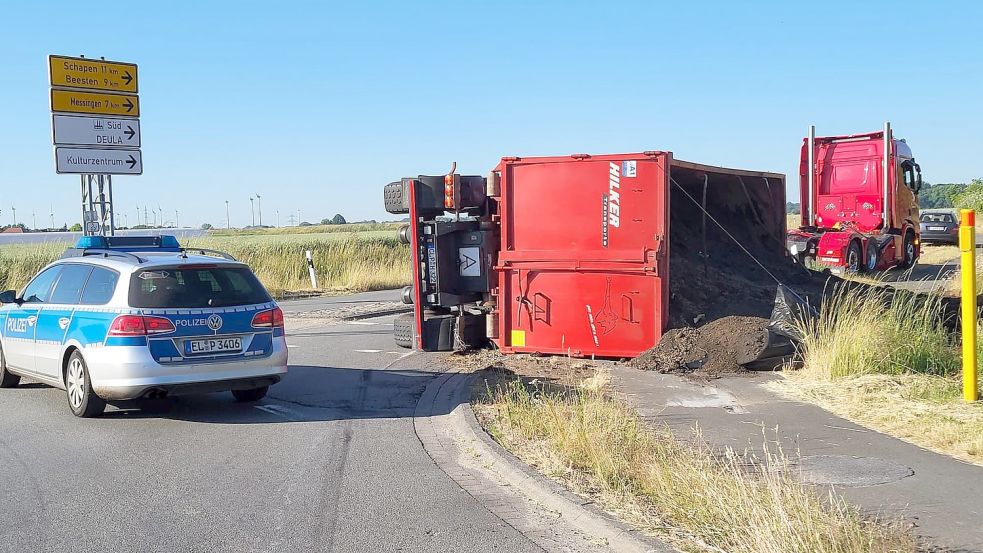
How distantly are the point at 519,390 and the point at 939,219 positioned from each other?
34866 mm

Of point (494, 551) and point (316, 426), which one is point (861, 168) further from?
point (494, 551)

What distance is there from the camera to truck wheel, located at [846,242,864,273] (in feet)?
71.7

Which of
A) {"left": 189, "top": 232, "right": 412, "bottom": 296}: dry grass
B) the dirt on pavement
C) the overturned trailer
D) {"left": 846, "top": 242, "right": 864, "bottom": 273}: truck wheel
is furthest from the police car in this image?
{"left": 846, "top": 242, "right": 864, "bottom": 273}: truck wheel

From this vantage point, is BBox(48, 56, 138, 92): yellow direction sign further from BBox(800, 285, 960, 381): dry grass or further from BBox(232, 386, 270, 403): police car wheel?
BBox(800, 285, 960, 381): dry grass

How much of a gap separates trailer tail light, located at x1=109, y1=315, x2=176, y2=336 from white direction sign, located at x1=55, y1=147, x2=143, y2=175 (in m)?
10.4

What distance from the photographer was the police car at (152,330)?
8297 mm

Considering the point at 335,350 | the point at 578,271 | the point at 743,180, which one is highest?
the point at 743,180

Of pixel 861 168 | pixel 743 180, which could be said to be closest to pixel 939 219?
pixel 861 168

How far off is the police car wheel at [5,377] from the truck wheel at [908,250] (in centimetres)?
2128

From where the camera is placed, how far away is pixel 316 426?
8.41 meters

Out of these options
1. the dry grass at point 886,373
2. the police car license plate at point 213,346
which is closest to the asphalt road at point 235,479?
the police car license plate at point 213,346

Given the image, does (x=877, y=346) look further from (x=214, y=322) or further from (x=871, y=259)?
(x=871, y=259)

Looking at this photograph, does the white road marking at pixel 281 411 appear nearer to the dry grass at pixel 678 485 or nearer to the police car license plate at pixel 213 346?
the police car license plate at pixel 213 346

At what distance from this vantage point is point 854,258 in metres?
22.2
